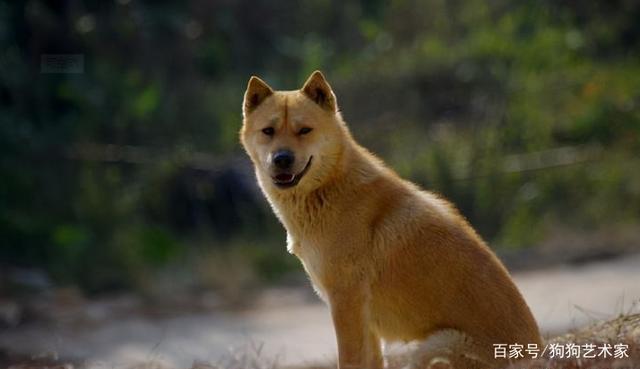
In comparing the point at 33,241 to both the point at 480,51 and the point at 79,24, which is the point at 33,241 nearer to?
the point at 79,24

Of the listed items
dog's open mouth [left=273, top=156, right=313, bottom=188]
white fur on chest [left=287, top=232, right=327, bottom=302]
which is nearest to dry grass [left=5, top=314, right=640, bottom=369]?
white fur on chest [left=287, top=232, right=327, bottom=302]

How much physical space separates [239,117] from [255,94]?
8313 mm

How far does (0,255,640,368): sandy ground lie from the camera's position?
929cm

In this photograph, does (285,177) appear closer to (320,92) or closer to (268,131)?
(268,131)

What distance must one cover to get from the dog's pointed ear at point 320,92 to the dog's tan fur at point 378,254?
6 cm

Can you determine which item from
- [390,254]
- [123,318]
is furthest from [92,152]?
[390,254]

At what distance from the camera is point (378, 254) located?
5605mm

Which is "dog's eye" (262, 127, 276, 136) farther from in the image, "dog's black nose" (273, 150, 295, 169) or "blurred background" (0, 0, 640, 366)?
"blurred background" (0, 0, 640, 366)

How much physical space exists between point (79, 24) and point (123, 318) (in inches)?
222

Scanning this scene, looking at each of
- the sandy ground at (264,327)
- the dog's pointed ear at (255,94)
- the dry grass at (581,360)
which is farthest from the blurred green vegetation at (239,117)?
the dog's pointed ear at (255,94)

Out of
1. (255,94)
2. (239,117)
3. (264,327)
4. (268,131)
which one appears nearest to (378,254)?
(268,131)

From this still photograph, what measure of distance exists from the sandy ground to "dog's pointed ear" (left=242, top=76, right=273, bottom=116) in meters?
2.87

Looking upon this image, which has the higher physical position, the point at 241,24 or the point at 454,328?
the point at 241,24

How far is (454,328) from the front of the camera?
5.43 meters
